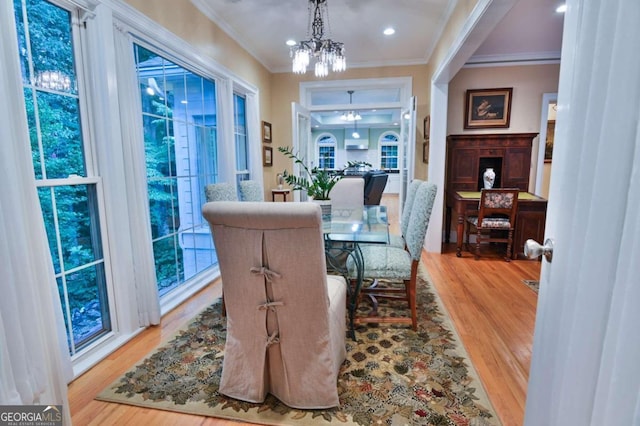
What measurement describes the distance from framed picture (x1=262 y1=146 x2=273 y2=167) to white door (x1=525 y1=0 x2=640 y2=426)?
405 centimetres

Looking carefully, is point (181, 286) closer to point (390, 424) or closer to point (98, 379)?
point (98, 379)

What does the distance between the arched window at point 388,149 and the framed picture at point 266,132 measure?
8.25 meters

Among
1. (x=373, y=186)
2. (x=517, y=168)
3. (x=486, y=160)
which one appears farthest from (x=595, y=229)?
(x=373, y=186)

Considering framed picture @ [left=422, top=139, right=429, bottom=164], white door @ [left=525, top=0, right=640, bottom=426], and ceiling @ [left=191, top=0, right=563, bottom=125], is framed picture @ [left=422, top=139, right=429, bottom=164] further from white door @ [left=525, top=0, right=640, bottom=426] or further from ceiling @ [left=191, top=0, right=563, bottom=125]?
white door @ [left=525, top=0, right=640, bottom=426]

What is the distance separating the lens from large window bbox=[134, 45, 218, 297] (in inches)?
104

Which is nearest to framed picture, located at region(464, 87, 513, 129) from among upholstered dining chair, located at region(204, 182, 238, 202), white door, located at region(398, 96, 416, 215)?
white door, located at region(398, 96, 416, 215)

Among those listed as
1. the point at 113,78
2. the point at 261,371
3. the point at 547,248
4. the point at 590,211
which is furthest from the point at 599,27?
the point at 113,78

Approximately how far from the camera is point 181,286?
3.00m

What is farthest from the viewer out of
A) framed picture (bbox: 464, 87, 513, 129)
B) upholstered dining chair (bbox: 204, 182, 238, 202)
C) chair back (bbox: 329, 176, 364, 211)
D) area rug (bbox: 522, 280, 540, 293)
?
framed picture (bbox: 464, 87, 513, 129)

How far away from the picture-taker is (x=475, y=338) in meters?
2.14

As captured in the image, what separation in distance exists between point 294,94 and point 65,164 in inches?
144

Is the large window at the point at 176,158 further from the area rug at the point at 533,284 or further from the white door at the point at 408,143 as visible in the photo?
the area rug at the point at 533,284

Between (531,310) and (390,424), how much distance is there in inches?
69.3

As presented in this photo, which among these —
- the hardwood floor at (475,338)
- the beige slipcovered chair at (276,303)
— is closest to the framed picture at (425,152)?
the hardwood floor at (475,338)
